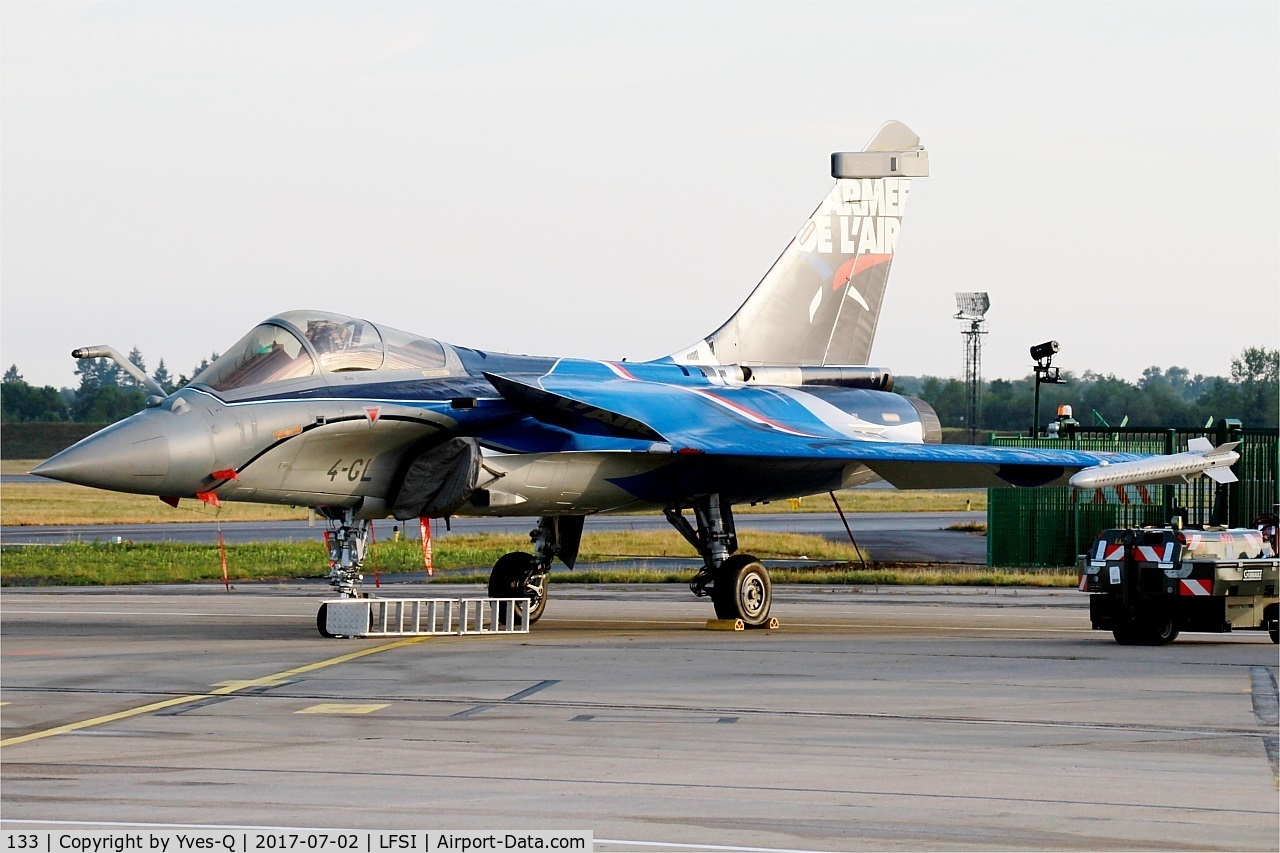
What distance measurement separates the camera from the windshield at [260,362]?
47.9 feet

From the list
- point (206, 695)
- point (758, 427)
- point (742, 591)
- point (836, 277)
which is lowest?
point (206, 695)

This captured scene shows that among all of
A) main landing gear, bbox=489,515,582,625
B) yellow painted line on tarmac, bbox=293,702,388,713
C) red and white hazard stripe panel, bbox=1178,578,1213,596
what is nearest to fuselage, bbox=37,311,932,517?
main landing gear, bbox=489,515,582,625

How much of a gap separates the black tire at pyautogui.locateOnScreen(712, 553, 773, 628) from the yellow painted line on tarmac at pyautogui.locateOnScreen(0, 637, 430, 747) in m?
3.64

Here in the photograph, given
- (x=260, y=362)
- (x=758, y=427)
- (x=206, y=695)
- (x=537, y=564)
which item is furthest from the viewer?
(x=537, y=564)

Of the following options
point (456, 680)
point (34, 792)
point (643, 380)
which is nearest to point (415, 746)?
point (34, 792)

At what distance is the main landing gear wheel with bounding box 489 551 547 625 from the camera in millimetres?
17562

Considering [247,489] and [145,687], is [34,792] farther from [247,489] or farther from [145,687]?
[247,489]

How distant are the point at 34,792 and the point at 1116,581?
10772 millimetres

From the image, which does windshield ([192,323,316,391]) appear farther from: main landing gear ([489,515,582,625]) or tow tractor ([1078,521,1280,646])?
tow tractor ([1078,521,1280,646])

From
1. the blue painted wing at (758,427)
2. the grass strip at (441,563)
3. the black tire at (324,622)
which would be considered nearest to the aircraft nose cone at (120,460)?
the black tire at (324,622)

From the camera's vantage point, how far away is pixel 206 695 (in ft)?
36.8

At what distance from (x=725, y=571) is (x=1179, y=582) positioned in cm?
493

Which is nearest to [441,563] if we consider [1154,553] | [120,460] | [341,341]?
[341,341]

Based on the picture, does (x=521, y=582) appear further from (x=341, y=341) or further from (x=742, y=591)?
(x=341, y=341)
